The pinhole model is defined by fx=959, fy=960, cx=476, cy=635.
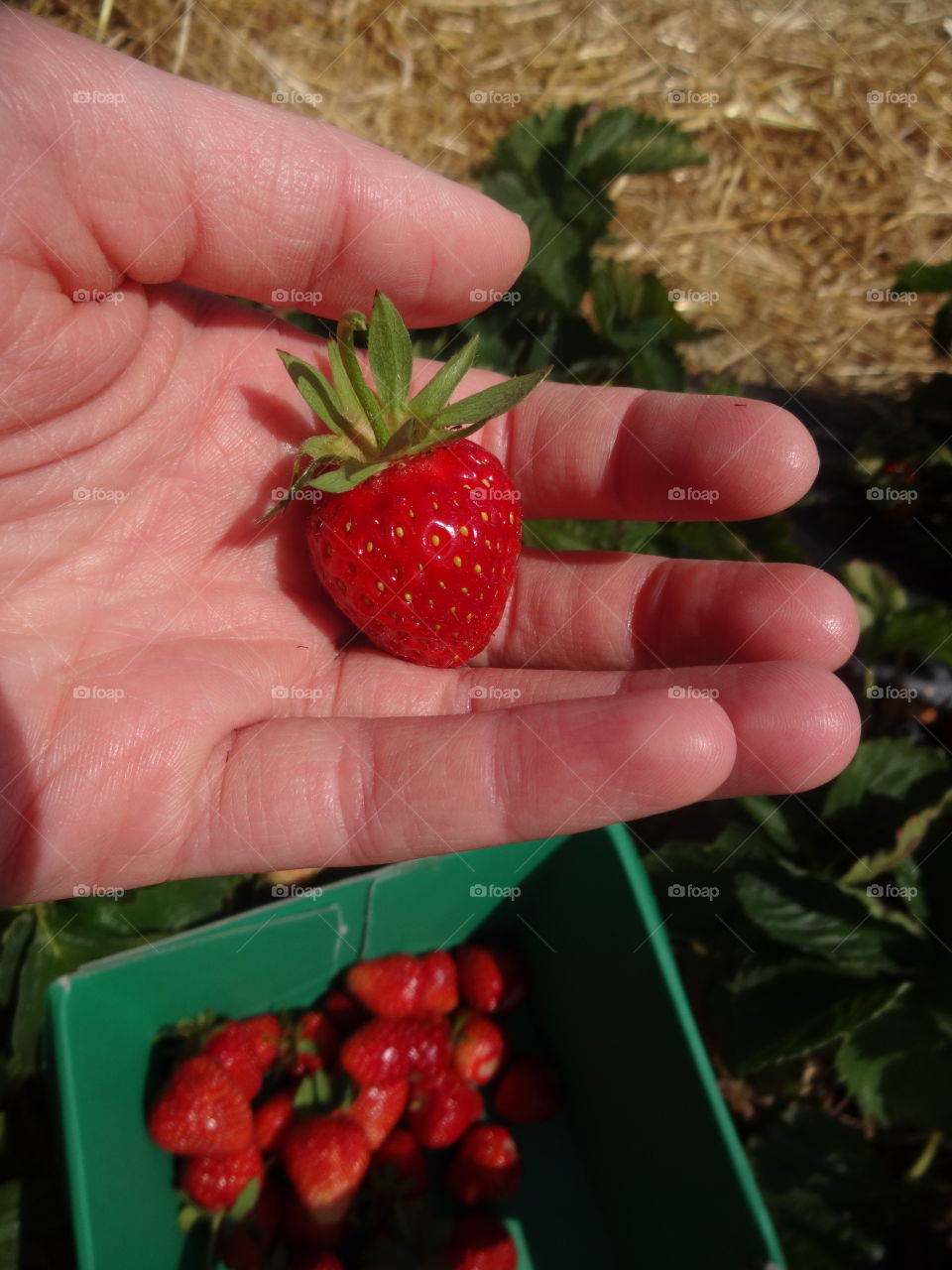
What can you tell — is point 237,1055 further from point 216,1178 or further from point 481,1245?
point 481,1245

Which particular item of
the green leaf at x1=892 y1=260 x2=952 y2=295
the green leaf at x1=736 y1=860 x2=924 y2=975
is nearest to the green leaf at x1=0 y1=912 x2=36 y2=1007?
the green leaf at x1=736 y1=860 x2=924 y2=975

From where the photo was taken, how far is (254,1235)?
1.71 metres

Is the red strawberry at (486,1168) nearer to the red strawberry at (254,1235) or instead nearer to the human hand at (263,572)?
the red strawberry at (254,1235)

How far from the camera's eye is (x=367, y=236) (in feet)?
4.82

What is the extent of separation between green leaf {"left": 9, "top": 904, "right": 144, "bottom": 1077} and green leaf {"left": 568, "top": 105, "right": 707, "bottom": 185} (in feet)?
5.71

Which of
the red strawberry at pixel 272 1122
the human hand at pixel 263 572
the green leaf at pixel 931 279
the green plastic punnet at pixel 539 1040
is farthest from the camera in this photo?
→ the green leaf at pixel 931 279

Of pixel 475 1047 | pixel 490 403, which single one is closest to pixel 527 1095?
pixel 475 1047

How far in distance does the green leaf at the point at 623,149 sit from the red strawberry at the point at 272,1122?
1.89 metres

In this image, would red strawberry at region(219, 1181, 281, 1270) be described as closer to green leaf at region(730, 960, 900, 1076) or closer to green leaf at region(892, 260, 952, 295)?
green leaf at region(730, 960, 900, 1076)

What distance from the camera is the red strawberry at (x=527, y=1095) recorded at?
1.88m

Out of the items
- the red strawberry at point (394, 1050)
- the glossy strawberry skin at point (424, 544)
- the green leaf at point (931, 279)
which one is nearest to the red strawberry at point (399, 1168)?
the red strawberry at point (394, 1050)

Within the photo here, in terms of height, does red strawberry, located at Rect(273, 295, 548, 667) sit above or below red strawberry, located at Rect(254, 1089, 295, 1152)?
above

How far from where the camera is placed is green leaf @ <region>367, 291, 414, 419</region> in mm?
1313

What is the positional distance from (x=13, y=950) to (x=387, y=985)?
0.67 m
